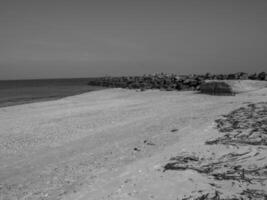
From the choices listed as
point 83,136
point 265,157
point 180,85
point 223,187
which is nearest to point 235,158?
point 265,157

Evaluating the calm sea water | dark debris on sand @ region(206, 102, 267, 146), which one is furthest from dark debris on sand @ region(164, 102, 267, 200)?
the calm sea water

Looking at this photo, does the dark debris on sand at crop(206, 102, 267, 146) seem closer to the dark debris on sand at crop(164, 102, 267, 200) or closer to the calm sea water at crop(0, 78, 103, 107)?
the dark debris on sand at crop(164, 102, 267, 200)

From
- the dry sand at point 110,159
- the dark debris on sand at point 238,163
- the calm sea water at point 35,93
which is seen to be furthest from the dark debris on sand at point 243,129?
the calm sea water at point 35,93

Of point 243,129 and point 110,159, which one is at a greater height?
point 243,129

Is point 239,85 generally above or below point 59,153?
above

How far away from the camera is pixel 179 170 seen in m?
2.91

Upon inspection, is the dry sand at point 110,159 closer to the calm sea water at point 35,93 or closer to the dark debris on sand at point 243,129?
the dark debris on sand at point 243,129

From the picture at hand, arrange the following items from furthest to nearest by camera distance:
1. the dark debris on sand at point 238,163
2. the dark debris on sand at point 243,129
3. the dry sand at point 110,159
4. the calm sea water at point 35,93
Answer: the calm sea water at point 35,93, the dark debris on sand at point 243,129, the dry sand at point 110,159, the dark debris on sand at point 238,163

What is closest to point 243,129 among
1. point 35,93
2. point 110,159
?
point 110,159

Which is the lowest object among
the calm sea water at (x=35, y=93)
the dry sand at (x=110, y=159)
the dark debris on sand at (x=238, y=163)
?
the calm sea water at (x=35, y=93)

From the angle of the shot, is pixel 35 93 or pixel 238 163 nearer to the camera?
pixel 238 163

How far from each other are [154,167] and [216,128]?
8.20ft

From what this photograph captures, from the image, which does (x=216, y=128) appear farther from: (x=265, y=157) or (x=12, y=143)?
(x=12, y=143)

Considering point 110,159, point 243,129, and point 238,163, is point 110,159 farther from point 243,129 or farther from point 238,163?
point 243,129
